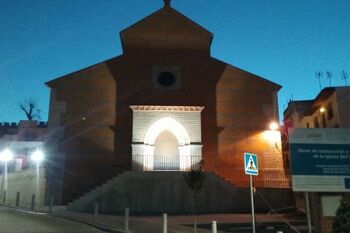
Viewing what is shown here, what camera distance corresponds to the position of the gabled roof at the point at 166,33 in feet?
97.1

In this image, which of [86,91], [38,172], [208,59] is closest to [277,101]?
[208,59]

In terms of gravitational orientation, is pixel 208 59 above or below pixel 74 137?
above

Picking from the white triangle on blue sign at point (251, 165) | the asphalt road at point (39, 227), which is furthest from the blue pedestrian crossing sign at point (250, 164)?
the asphalt road at point (39, 227)

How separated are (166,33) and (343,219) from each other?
22.8m

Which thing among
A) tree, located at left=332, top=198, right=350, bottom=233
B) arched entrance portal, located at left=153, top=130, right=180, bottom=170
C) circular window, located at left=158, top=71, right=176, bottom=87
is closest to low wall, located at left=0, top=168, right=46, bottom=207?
arched entrance portal, located at left=153, top=130, right=180, bottom=170

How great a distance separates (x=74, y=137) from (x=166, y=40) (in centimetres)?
996

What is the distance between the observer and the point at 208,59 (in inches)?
1161

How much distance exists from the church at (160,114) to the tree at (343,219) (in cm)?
1634

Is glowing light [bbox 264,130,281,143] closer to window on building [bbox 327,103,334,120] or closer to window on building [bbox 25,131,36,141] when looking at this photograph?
window on building [bbox 327,103,334,120]

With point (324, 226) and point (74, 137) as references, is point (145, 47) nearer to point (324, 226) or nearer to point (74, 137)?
point (74, 137)

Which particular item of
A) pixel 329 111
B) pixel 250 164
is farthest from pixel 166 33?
pixel 250 164

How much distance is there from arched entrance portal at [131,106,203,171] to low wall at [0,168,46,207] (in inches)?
288

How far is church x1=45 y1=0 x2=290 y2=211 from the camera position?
2667cm

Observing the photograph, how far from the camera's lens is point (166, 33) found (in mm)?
29906
